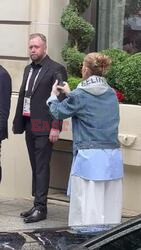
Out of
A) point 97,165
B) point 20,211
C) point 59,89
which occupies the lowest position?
point 20,211

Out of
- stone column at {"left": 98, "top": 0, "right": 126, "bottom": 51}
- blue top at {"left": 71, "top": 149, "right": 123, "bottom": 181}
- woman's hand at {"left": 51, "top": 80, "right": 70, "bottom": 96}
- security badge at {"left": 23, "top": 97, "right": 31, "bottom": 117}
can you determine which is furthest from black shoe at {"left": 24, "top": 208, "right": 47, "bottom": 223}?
stone column at {"left": 98, "top": 0, "right": 126, "bottom": 51}

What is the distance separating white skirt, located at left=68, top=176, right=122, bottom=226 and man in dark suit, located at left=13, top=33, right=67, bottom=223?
1.29 metres

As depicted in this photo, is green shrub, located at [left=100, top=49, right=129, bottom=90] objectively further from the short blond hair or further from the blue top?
the blue top

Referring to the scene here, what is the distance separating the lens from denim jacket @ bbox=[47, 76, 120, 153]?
5945 mm

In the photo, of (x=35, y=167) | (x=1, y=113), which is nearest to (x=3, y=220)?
(x=35, y=167)

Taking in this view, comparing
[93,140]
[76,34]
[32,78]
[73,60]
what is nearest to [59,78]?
[32,78]

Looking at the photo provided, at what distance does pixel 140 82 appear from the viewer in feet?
24.9

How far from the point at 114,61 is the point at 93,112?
234cm

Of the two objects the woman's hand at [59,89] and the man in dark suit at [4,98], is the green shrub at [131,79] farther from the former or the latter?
the woman's hand at [59,89]

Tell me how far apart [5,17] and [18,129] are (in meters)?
1.99

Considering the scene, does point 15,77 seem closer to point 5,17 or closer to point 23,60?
point 23,60

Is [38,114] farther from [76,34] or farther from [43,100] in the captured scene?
[76,34]

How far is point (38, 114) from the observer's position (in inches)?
287

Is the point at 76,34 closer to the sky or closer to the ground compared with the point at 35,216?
closer to the sky
